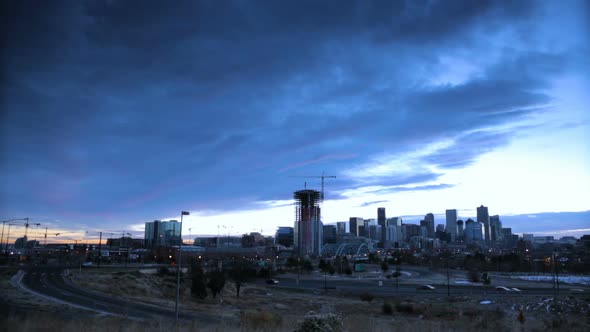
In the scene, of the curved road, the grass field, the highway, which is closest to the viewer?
the curved road

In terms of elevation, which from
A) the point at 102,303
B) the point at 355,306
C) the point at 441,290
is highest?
the point at 102,303

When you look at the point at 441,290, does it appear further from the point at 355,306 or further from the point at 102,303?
the point at 102,303

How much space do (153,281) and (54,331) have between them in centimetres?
6544

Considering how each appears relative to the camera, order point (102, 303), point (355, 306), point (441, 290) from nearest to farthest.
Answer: point (102, 303)
point (355, 306)
point (441, 290)

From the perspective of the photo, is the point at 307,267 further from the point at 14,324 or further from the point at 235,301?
the point at 14,324

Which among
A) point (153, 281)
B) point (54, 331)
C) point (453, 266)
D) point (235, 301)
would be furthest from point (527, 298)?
point (453, 266)

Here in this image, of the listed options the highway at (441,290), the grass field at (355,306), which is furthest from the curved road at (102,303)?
the highway at (441,290)

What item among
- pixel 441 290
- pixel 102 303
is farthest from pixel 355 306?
pixel 102 303

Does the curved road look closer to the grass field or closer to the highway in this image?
the grass field

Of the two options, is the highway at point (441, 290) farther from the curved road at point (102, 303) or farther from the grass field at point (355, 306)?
the curved road at point (102, 303)

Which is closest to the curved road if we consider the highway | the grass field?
the grass field

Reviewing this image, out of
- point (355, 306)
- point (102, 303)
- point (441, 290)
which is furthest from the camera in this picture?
point (441, 290)

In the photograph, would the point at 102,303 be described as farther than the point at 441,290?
No

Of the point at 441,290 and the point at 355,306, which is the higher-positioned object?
the point at 355,306
